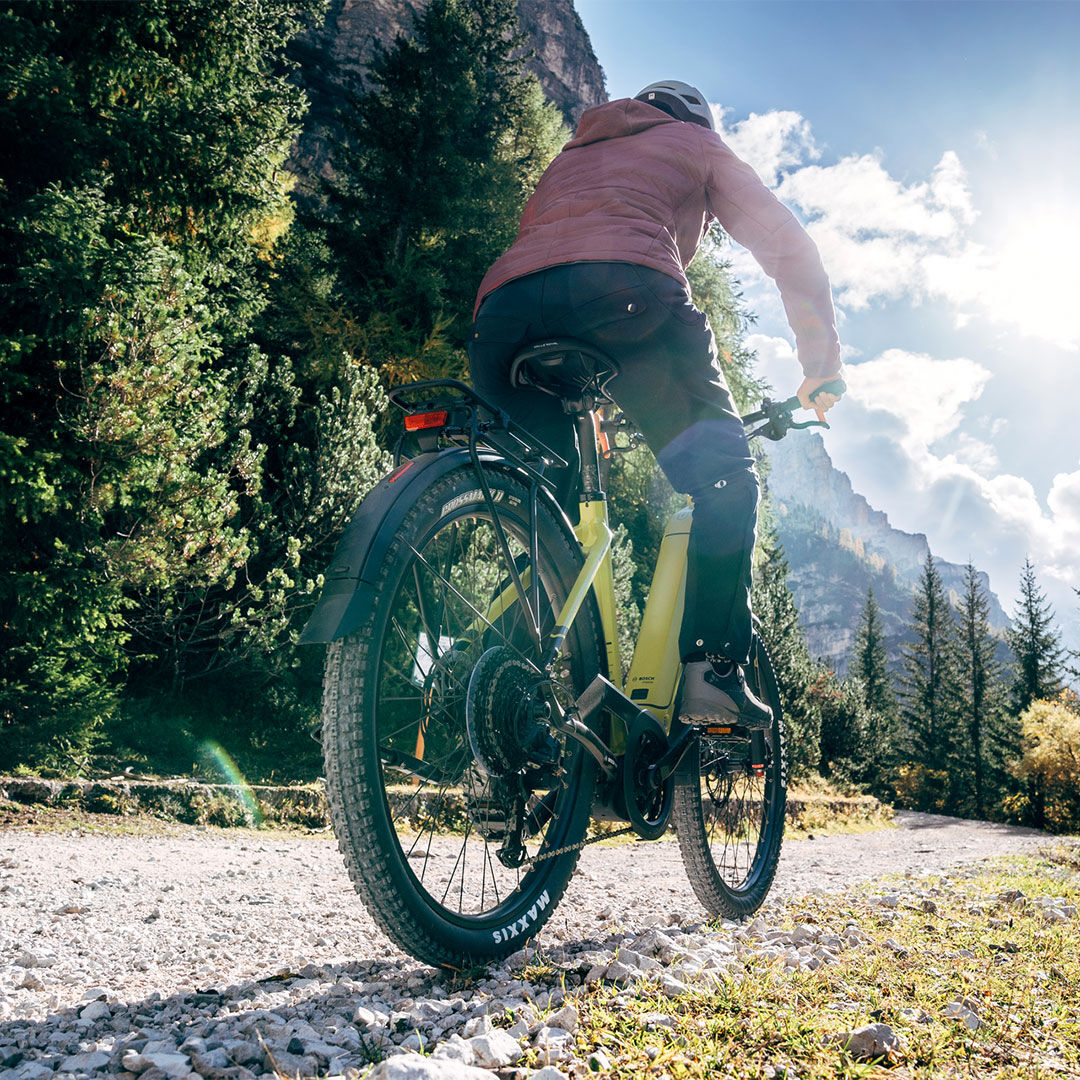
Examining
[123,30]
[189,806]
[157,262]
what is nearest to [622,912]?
Result: [189,806]

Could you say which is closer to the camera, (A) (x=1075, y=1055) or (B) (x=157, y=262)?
(A) (x=1075, y=1055)

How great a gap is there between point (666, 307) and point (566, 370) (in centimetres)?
36

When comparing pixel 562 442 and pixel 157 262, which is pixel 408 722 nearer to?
pixel 562 442

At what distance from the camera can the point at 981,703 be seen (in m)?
44.6

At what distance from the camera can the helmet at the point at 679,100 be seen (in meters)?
2.56

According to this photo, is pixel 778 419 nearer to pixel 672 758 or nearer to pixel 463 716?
pixel 672 758

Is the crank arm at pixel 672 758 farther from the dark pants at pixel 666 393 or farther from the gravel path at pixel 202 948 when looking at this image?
the gravel path at pixel 202 948

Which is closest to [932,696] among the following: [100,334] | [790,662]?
[790,662]

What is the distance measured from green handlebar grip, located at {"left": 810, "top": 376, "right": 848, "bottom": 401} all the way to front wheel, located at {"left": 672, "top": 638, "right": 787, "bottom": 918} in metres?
1.00

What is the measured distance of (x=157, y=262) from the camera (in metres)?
7.04

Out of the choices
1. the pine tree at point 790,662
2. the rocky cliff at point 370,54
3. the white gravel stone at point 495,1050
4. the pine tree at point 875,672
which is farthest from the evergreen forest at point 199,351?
the pine tree at point 875,672

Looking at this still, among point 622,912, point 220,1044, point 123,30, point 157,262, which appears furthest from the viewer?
point 123,30

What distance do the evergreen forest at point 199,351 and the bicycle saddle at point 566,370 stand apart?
5.48 meters

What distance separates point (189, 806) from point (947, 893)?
617 cm
